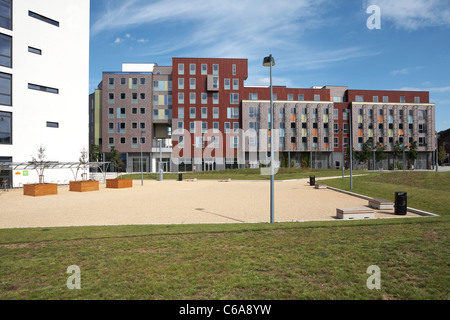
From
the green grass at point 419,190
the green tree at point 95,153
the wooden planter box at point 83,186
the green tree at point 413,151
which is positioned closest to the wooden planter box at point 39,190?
the wooden planter box at point 83,186

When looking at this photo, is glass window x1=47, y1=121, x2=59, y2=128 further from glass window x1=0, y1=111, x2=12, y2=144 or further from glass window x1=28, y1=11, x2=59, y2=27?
glass window x1=28, y1=11, x2=59, y2=27

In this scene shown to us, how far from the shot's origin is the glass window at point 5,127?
101ft

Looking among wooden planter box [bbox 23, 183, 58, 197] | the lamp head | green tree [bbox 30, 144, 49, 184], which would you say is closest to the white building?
green tree [bbox 30, 144, 49, 184]

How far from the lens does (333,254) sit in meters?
6.71

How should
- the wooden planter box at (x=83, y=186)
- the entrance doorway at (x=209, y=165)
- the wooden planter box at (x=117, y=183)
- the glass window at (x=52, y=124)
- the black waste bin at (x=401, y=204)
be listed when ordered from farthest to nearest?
the entrance doorway at (x=209, y=165), the glass window at (x=52, y=124), the wooden planter box at (x=117, y=183), the wooden planter box at (x=83, y=186), the black waste bin at (x=401, y=204)

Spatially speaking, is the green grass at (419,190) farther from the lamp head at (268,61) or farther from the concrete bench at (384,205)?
the lamp head at (268,61)

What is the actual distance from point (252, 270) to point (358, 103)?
76382mm

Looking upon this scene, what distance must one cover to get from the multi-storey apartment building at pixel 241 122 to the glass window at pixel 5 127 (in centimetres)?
3249

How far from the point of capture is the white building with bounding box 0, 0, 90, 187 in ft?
103

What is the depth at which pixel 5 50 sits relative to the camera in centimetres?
3119

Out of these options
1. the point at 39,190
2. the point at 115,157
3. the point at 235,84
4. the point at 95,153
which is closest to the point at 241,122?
the point at 235,84

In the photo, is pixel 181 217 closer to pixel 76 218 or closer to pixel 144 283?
pixel 76 218

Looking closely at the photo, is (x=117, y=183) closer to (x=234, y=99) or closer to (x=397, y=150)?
(x=234, y=99)
